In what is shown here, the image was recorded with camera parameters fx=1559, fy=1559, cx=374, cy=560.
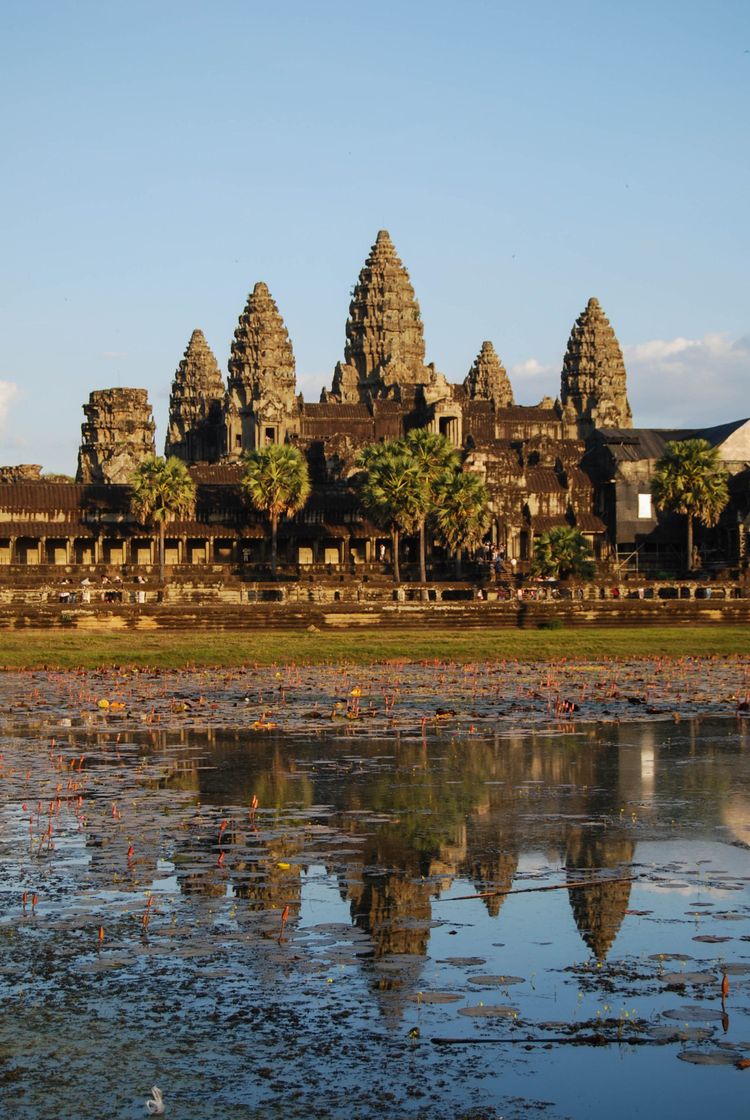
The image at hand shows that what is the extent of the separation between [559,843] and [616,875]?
179 cm

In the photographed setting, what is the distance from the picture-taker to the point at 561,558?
82.4 meters

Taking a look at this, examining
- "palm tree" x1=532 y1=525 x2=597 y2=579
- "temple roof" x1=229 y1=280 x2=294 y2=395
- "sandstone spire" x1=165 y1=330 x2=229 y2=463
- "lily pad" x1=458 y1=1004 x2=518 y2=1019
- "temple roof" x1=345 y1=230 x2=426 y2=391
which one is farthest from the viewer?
"sandstone spire" x1=165 y1=330 x2=229 y2=463

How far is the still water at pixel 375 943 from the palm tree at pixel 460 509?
63.1m

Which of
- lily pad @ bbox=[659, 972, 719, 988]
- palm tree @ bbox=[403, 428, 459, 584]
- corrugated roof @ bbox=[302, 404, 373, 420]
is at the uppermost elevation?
corrugated roof @ bbox=[302, 404, 373, 420]

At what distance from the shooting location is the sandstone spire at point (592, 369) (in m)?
156

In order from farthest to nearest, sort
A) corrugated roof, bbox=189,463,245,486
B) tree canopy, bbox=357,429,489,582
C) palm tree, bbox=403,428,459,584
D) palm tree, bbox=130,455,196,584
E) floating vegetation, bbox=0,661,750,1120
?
1. corrugated roof, bbox=189,463,245,486
2. palm tree, bbox=130,455,196,584
3. palm tree, bbox=403,428,459,584
4. tree canopy, bbox=357,429,489,582
5. floating vegetation, bbox=0,661,750,1120

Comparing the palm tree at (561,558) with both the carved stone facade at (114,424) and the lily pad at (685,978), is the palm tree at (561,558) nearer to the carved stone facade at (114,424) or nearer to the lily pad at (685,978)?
the carved stone facade at (114,424)

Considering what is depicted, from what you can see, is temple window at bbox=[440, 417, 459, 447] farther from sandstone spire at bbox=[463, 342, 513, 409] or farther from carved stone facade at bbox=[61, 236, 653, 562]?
sandstone spire at bbox=[463, 342, 513, 409]

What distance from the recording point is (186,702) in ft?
108

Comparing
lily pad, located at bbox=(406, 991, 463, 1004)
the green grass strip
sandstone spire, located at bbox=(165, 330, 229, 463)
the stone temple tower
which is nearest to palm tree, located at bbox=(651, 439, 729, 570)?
the green grass strip

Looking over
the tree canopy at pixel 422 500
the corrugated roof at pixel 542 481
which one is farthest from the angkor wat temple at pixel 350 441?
the tree canopy at pixel 422 500

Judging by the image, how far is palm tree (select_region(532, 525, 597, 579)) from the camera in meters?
82.4

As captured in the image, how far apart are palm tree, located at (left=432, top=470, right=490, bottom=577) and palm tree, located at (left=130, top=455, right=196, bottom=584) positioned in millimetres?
15529

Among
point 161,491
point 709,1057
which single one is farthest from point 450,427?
point 709,1057
